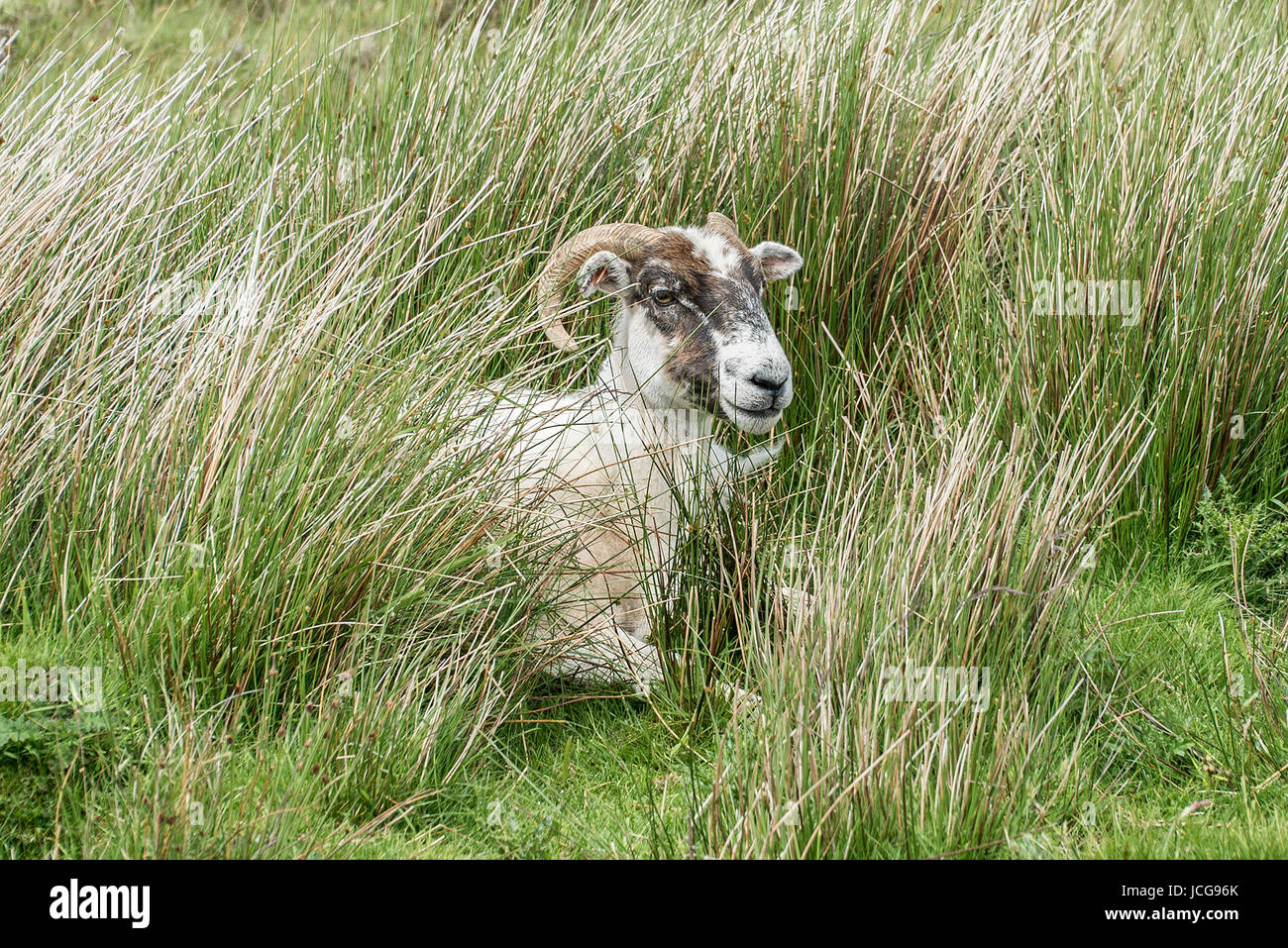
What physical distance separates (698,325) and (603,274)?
0.48 metres

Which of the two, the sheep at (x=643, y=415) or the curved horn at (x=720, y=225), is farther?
the curved horn at (x=720, y=225)

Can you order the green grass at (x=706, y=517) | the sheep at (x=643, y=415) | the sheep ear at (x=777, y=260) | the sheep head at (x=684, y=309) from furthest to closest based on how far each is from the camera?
1. the sheep ear at (x=777, y=260)
2. the sheep head at (x=684, y=309)
3. the sheep at (x=643, y=415)
4. the green grass at (x=706, y=517)

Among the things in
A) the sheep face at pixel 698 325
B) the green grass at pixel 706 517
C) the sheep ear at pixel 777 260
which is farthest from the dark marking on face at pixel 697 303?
the green grass at pixel 706 517

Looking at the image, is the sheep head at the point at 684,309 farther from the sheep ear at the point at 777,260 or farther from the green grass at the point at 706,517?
the green grass at the point at 706,517

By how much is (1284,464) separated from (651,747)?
2.75m

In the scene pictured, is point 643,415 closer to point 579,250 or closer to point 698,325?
point 698,325

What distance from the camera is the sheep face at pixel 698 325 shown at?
170 inches

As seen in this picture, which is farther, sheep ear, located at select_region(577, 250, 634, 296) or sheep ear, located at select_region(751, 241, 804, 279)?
sheep ear, located at select_region(751, 241, 804, 279)

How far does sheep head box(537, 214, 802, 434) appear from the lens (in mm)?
4355

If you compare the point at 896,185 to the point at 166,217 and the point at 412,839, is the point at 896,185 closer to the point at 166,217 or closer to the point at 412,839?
the point at 166,217

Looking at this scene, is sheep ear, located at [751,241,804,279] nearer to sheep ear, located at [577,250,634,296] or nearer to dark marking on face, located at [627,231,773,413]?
dark marking on face, located at [627,231,773,413]

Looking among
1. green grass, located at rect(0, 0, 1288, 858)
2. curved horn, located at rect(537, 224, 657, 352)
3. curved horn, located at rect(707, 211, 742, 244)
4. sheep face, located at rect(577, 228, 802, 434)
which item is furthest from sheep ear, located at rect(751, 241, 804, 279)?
curved horn, located at rect(537, 224, 657, 352)

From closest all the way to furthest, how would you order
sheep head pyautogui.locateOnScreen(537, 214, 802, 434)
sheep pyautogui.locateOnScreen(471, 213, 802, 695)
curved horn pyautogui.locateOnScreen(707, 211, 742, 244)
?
1. sheep pyautogui.locateOnScreen(471, 213, 802, 695)
2. sheep head pyautogui.locateOnScreen(537, 214, 802, 434)
3. curved horn pyautogui.locateOnScreen(707, 211, 742, 244)

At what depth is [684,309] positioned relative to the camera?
459 centimetres
